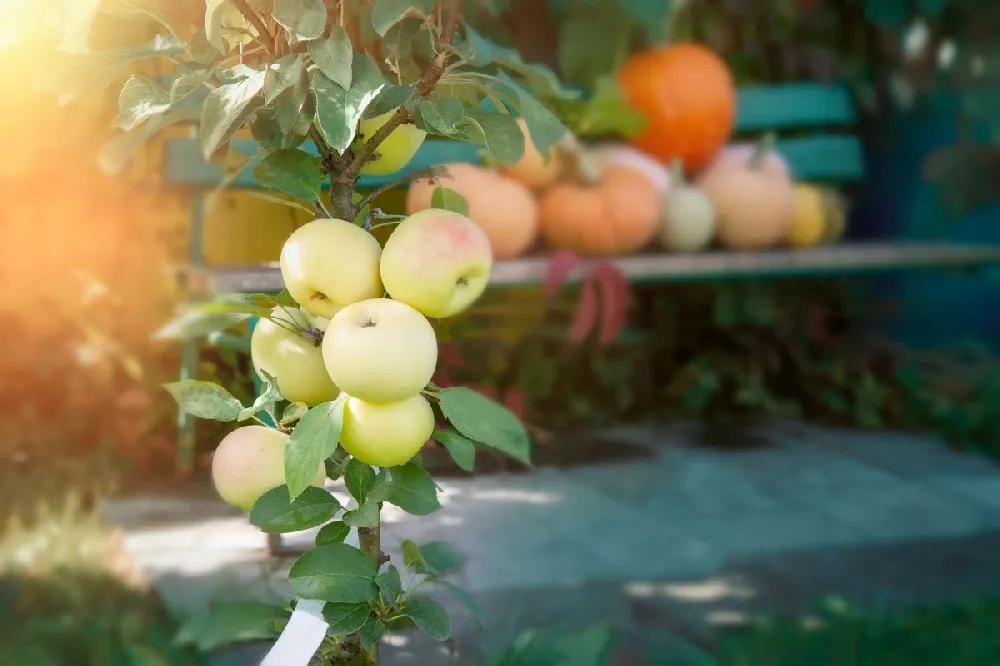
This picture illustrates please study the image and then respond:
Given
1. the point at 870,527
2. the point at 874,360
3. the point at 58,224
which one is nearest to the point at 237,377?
the point at 58,224

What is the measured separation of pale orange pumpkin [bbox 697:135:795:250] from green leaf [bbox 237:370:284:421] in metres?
1.93

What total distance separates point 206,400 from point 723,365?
2.27 metres

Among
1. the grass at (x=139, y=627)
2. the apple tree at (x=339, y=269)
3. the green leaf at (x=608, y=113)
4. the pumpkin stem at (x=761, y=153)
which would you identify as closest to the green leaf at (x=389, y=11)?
the apple tree at (x=339, y=269)

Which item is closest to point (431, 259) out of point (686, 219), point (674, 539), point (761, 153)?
point (674, 539)

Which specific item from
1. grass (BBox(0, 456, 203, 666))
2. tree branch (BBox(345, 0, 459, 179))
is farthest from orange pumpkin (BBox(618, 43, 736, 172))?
tree branch (BBox(345, 0, 459, 179))

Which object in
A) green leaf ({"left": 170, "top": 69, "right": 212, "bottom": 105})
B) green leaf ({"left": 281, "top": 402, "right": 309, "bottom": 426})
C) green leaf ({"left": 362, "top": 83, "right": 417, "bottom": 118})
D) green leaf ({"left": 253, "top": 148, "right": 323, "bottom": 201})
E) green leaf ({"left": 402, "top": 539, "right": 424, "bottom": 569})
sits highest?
green leaf ({"left": 170, "top": 69, "right": 212, "bottom": 105})

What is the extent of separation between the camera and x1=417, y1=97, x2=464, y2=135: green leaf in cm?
87

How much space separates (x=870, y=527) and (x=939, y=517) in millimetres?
176

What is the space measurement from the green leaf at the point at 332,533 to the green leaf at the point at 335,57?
397 millimetres

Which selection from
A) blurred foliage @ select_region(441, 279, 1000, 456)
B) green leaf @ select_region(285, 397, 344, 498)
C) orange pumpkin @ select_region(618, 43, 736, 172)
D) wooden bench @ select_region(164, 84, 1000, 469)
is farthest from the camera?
blurred foliage @ select_region(441, 279, 1000, 456)

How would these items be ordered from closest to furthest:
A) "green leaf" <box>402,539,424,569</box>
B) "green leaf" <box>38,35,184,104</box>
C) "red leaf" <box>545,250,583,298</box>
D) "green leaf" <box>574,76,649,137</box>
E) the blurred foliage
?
"green leaf" <box>38,35,184,104</box>, "green leaf" <box>402,539,424,569</box>, "red leaf" <box>545,250,583,298</box>, "green leaf" <box>574,76,649,137</box>, the blurred foliage

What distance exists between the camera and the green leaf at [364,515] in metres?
0.90

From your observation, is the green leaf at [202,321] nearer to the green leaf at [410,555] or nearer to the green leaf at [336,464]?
the green leaf at [336,464]

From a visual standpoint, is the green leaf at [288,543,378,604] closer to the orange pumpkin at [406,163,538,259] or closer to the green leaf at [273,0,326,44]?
the green leaf at [273,0,326,44]
